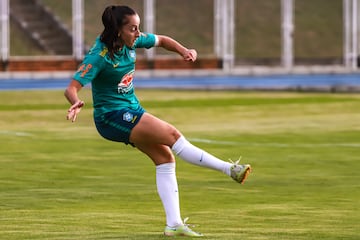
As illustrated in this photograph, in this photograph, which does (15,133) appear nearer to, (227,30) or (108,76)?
(108,76)

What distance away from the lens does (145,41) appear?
943cm

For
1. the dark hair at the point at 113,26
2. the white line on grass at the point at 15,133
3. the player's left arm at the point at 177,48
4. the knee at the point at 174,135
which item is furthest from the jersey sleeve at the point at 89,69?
the white line on grass at the point at 15,133

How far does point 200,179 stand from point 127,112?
4574mm

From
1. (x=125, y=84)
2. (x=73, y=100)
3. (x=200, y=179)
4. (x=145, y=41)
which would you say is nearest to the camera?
(x=73, y=100)

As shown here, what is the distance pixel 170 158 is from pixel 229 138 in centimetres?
967

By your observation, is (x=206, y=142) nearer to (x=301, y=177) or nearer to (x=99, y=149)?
(x=99, y=149)

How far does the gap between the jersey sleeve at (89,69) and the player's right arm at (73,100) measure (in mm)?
49

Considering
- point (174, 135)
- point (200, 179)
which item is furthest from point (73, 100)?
point (200, 179)

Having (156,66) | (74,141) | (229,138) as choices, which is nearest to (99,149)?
(74,141)

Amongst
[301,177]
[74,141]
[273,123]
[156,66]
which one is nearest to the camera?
[301,177]

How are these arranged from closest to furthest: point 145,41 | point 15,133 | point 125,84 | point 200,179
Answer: point 125,84 < point 145,41 < point 200,179 < point 15,133

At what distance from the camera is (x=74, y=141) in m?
18.4

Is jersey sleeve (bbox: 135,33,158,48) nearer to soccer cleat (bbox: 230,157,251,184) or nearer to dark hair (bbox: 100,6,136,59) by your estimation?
dark hair (bbox: 100,6,136,59)

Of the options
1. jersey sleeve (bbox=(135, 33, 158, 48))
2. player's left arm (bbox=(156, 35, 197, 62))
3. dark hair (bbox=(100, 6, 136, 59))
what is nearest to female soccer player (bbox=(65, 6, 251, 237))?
dark hair (bbox=(100, 6, 136, 59))
